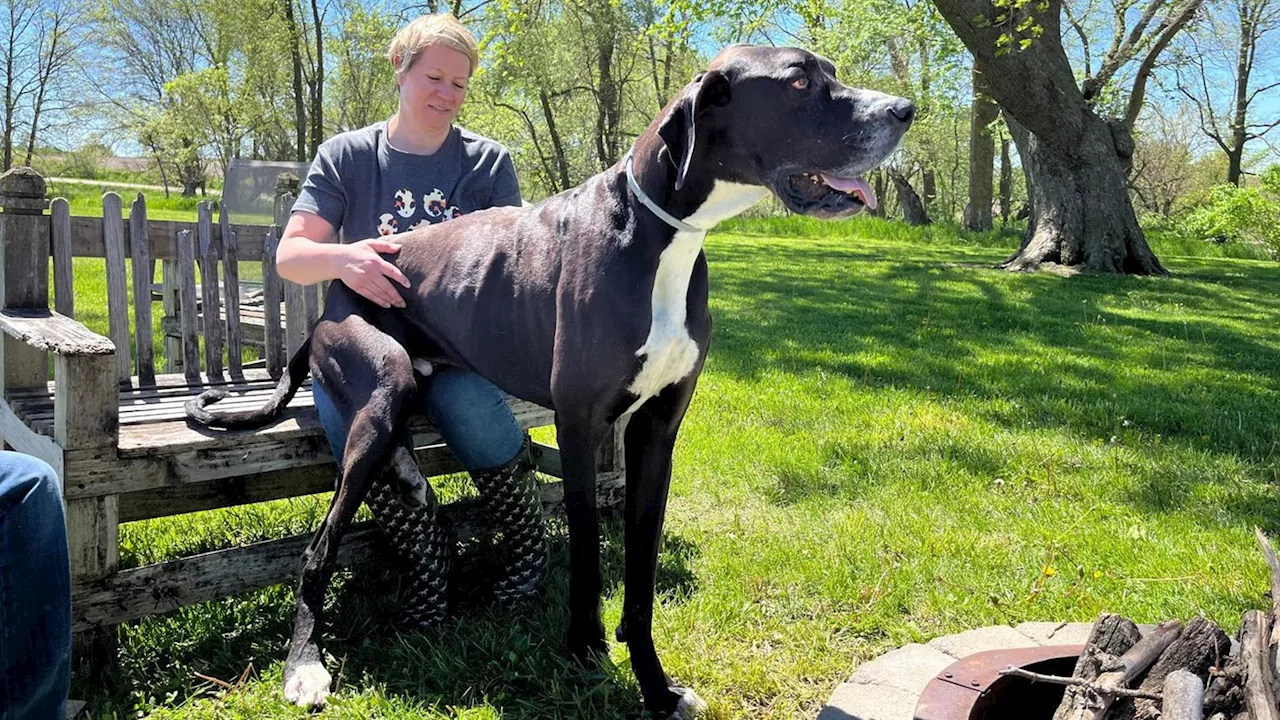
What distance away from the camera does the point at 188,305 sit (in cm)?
349

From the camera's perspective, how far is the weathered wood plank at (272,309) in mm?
3590

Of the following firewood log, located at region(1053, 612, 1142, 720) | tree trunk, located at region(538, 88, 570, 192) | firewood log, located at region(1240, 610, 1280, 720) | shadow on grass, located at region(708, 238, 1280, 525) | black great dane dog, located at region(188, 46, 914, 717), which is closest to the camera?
firewood log, located at region(1240, 610, 1280, 720)

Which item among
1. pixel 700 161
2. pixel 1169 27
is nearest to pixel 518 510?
pixel 700 161

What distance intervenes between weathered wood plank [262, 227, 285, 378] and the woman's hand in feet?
3.09

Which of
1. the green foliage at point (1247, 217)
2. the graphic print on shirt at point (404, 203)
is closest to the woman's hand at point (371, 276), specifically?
the graphic print on shirt at point (404, 203)

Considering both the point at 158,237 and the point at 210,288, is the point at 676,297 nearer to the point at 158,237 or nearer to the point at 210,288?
the point at 210,288

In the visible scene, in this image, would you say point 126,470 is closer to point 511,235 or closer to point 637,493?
point 511,235

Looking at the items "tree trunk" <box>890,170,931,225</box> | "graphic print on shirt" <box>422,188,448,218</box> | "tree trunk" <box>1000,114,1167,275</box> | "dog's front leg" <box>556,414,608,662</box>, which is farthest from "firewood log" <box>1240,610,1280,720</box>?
"tree trunk" <box>890,170,931,225</box>

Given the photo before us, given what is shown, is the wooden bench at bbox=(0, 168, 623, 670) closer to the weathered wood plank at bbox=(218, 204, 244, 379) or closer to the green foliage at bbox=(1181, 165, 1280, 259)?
the weathered wood plank at bbox=(218, 204, 244, 379)

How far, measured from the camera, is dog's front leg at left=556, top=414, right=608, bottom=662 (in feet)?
7.71

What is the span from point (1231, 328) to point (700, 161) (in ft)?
24.6

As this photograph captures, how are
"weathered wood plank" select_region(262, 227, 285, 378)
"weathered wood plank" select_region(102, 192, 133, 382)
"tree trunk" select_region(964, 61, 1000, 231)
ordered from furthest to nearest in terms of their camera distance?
"tree trunk" select_region(964, 61, 1000, 231) < "weathered wood plank" select_region(262, 227, 285, 378) < "weathered wood plank" select_region(102, 192, 133, 382)

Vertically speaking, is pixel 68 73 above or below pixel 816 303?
above

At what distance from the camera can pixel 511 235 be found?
2.57 m
